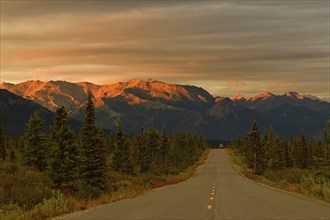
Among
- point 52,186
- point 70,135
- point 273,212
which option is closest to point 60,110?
point 70,135

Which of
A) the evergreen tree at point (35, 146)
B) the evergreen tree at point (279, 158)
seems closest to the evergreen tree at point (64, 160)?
the evergreen tree at point (35, 146)

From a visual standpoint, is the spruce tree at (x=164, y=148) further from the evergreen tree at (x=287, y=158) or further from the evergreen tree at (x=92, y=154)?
the evergreen tree at (x=92, y=154)

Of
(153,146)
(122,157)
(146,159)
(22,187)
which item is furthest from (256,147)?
(22,187)

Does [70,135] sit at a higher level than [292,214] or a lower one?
higher

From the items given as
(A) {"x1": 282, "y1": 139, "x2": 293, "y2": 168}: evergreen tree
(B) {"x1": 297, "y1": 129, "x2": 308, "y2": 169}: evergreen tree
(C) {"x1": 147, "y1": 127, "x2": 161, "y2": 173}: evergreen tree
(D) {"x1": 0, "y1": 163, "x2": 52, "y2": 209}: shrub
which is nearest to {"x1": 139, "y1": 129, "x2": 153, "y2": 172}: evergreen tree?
(C) {"x1": 147, "y1": 127, "x2": 161, "y2": 173}: evergreen tree

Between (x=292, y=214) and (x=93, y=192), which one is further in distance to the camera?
(x=93, y=192)

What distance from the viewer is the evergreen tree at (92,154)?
33875 millimetres

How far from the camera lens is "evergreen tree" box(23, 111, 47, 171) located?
45.9m

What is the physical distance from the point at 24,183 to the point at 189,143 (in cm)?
10627

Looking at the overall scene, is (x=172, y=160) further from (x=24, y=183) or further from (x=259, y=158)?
(x=24, y=183)

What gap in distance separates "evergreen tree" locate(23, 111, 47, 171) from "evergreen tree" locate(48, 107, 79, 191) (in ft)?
37.3

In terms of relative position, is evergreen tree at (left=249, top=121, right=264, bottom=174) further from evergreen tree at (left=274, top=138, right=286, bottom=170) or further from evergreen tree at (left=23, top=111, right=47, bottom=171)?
evergreen tree at (left=23, top=111, right=47, bottom=171)

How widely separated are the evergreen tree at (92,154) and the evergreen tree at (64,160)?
2.23 feet

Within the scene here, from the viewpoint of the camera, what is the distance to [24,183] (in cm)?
3312
